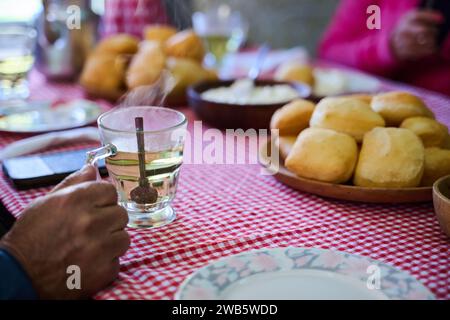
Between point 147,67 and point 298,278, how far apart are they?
33.2 inches

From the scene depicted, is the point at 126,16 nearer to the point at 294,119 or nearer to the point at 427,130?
the point at 294,119

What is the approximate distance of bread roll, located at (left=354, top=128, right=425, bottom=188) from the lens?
794 mm

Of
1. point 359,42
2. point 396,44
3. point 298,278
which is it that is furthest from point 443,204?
point 359,42

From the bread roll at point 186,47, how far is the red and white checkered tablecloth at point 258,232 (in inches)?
25.3

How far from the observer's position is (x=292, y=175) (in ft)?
2.85

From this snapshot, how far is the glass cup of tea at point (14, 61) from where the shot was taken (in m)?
1.32

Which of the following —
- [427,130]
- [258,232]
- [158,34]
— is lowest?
[258,232]

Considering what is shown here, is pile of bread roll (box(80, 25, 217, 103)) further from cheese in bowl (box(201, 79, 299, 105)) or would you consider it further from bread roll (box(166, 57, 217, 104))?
cheese in bowl (box(201, 79, 299, 105))

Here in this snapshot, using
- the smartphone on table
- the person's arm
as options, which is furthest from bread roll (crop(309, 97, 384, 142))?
the person's arm

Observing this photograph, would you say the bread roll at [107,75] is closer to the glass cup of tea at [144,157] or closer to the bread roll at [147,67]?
the bread roll at [147,67]

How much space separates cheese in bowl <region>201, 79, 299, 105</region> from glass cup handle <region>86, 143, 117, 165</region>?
46cm

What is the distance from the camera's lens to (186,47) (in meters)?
1.50

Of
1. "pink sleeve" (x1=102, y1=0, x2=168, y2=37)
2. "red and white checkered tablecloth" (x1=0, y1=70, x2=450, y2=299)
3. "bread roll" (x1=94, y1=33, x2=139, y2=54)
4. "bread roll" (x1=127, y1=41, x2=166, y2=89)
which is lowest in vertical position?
"red and white checkered tablecloth" (x1=0, y1=70, x2=450, y2=299)
